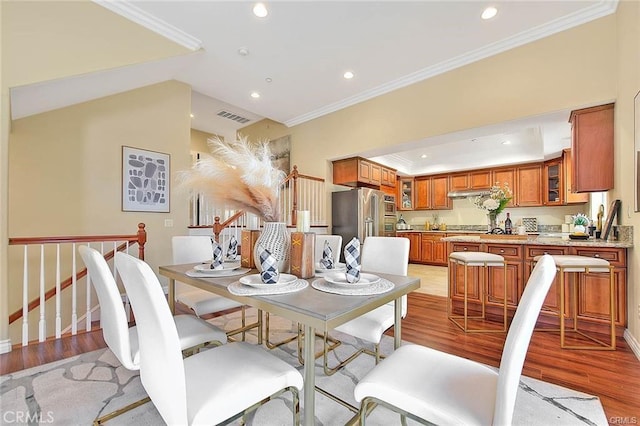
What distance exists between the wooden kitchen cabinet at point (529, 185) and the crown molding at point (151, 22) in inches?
261

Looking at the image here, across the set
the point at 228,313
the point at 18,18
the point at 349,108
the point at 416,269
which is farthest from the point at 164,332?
the point at 416,269

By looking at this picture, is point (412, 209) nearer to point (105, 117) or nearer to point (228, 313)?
point (228, 313)

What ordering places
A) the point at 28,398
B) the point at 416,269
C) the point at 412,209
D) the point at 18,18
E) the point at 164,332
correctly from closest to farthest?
the point at 164,332 → the point at 28,398 → the point at 18,18 → the point at 416,269 → the point at 412,209

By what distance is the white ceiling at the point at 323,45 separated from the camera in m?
2.64

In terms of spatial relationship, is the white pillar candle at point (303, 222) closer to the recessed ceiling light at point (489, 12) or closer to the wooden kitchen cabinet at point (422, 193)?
the recessed ceiling light at point (489, 12)

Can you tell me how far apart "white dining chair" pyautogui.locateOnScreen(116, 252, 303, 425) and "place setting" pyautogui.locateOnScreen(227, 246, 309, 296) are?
0.29 m

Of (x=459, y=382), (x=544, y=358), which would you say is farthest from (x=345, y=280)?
(x=544, y=358)

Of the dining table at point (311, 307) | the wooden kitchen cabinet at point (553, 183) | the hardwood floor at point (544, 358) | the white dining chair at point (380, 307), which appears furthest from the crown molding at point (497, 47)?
the wooden kitchen cabinet at point (553, 183)

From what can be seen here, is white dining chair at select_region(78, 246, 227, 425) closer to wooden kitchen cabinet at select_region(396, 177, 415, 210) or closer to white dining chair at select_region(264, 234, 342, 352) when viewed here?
white dining chair at select_region(264, 234, 342, 352)

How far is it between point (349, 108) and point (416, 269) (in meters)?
4.02

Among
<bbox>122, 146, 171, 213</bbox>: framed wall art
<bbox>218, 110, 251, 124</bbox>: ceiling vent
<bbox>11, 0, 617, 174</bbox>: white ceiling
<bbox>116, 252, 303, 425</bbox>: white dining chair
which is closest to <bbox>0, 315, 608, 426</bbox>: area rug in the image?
<bbox>116, 252, 303, 425</bbox>: white dining chair

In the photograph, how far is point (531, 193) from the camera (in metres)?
5.92

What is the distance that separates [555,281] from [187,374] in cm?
347

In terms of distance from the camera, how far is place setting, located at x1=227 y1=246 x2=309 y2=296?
127 centimetres
